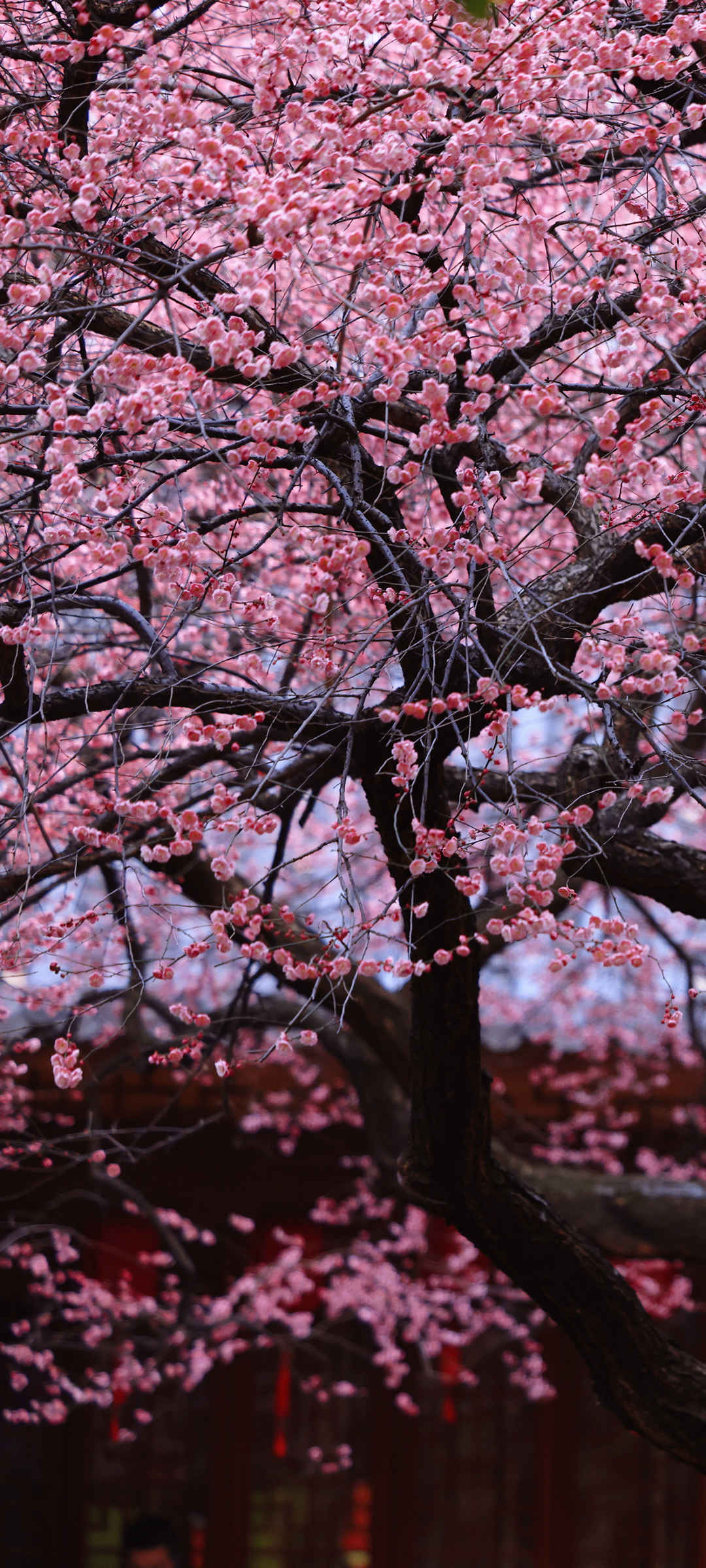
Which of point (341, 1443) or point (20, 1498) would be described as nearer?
point (20, 1498)

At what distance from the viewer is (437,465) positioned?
344cm

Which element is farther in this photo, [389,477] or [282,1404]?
[282,1404]

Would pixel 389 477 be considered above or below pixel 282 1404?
above

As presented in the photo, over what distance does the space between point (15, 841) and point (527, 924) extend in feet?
5.26

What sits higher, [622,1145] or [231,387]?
[231,387]

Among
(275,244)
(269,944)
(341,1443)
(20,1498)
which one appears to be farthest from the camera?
(341,1443)

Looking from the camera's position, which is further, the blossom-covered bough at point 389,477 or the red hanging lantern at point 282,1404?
the red hanging lantern at point 282,1404

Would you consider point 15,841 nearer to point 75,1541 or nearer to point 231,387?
point 231,387

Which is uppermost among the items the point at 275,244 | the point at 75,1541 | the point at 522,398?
the point at 275,244

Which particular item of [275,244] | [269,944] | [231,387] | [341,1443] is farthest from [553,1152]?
[275,244]

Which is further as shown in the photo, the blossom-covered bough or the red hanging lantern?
the red hanging lantern

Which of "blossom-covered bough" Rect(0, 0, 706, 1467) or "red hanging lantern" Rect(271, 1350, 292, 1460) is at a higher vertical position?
"blossom-covered bough" Rect(0, 0, 706, 1467)

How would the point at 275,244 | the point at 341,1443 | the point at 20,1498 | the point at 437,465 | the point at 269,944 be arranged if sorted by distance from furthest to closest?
1. the point at 341,1443
2. the point at 20,1498
3. the point at 269,944
4. the point at 437,465
5. the point at 275,244

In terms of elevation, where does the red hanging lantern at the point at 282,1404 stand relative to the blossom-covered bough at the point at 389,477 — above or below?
below
